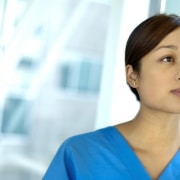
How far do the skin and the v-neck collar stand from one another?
0.06 feet

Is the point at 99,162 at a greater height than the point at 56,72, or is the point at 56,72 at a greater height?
the point at 56,72

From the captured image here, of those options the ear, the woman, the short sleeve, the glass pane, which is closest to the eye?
the woman

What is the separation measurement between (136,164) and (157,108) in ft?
0.55

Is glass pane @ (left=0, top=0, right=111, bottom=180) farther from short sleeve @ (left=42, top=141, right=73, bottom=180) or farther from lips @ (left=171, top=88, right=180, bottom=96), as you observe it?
lips @ (left=171, top=88, right=180, bottom=96)

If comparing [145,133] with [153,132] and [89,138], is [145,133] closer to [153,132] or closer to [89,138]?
[153,132]

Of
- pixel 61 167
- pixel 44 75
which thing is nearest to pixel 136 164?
pixel 61 167

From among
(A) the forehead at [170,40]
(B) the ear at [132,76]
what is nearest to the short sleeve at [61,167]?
(B) the ear at [132,76]

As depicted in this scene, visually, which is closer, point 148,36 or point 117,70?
point 148,36

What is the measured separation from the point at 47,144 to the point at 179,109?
170cm

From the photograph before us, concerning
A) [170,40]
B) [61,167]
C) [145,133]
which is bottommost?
[61,167]

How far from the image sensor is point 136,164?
1060mm

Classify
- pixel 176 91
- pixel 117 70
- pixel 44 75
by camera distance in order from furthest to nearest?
pixel 44 75 → pixel 117 70 → pixel 176 91

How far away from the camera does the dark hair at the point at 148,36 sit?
107 centimetres

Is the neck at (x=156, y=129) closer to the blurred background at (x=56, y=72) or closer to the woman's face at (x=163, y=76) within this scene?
the woman's face at (x=163, y=76)
